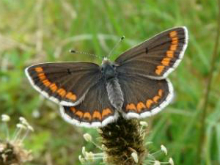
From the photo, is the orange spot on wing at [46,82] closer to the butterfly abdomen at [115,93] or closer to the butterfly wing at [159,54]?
the butterfly abdomen at [115,93]

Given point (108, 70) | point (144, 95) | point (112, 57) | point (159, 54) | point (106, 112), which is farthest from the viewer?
point (112, 57)

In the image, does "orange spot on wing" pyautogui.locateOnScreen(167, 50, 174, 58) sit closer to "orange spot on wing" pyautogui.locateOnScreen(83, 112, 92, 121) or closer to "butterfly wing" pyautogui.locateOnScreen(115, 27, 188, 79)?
"butterfly wing" pyautogui.locateOnScreen(115, 27, 188, 79)

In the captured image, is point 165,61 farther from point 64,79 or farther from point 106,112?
point 64,79

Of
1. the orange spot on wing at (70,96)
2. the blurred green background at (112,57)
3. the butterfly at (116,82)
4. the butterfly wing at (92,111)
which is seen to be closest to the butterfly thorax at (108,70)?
the butterfly at (116,82)

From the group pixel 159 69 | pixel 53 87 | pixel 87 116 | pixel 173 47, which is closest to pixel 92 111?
pixel 87 116

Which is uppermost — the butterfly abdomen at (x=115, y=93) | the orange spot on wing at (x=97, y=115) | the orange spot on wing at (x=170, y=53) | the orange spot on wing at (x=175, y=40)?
the orange spot on wing at (x=175, y=40)

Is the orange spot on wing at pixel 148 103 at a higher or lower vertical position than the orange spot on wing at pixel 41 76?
lower

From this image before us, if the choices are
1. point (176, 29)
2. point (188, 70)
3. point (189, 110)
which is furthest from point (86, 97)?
point (188, 70)
